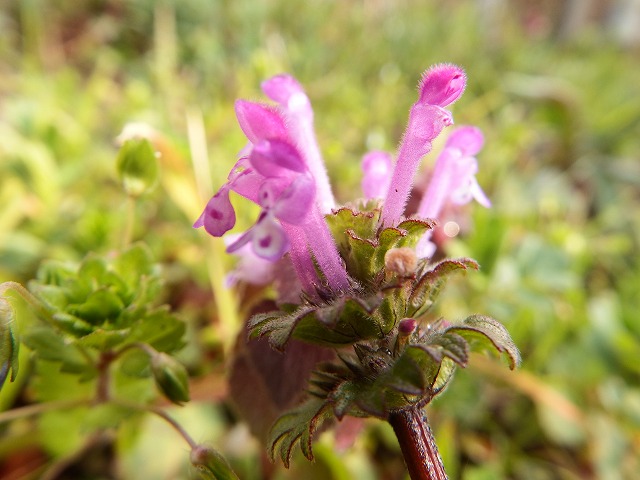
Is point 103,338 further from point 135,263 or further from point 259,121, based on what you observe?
point 259,121

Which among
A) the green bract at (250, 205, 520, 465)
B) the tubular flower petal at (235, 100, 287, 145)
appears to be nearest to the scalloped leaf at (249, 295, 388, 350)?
the green bract at (250, 205, 520, 465)

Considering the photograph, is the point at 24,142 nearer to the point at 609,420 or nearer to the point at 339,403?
the point at 339,403

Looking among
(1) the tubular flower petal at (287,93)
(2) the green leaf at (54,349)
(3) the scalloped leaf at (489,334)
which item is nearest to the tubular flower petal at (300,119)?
(1) the tubular flower petal at (287,93)

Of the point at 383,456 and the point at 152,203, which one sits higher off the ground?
the point at 152,203

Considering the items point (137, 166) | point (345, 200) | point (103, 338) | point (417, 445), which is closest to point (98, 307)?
point (103, 338)

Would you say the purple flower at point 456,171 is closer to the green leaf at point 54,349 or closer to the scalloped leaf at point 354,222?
the scalloped leaf at point 354,222

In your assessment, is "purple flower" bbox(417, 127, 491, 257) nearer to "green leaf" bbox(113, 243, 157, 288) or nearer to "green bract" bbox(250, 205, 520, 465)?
"green bract" bbox(250, 205, 520, 465)

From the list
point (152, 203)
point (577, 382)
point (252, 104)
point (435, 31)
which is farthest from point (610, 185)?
point (435, 31)
